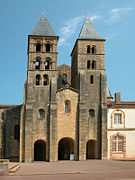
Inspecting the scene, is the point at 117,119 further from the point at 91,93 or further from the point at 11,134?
the point at 11,134

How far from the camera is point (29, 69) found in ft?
122

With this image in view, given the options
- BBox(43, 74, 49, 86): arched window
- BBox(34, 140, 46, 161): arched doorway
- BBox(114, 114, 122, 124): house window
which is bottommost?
BBox(34, 140, 46, 161): arched doorway

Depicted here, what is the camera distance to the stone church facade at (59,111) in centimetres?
3491

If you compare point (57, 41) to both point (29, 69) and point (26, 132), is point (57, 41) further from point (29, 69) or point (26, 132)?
point (26, 132)

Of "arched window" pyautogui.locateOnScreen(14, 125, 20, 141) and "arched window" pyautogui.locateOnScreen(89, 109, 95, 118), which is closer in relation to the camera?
"arched window" pyautogui.locateOnScreen(89, 109, 95, 118)

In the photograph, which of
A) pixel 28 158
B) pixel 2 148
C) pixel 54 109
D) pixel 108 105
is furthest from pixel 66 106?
pixel 2 148

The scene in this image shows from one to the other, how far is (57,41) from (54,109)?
394 inches

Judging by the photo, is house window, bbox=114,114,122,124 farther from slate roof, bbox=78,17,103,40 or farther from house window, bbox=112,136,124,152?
slate roof, bbox=78,17,103,40

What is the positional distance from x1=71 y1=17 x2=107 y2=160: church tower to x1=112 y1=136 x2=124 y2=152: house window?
179 cm

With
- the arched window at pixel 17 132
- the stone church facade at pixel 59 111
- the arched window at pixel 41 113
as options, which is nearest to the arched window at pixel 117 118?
the stone church facade at pixel 59 111

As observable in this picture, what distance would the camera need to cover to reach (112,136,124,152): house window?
120ft

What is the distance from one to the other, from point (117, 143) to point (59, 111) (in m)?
8.91

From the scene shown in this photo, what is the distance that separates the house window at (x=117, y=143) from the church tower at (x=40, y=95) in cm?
835

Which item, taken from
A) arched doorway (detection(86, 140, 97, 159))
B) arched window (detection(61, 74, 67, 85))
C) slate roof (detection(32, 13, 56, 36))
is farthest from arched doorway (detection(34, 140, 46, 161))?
slate roof (detection(32, 13, 56, 36))
